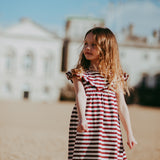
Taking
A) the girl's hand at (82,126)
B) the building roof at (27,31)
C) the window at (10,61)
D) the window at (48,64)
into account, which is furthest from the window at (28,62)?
the girl's hand at (82,126)

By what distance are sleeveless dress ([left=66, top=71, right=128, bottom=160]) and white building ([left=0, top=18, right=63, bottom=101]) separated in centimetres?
4080

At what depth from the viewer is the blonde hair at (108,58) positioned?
2871mm

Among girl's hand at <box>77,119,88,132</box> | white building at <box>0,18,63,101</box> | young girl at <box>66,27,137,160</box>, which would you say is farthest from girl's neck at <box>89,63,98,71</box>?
white building at <box>0,18,63,101</box>

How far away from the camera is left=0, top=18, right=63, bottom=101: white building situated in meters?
43.2

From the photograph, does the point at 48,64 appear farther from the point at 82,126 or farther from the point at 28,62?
the point at 82,126

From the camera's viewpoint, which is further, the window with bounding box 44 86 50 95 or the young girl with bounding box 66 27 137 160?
the window with bounding box 44 86 50 95

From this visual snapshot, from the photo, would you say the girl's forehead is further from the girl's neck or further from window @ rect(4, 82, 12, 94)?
window @ rect(4, 82, 12, 94)

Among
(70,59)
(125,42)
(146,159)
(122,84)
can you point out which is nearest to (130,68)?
(125,42)

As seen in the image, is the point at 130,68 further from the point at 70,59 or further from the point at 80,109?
the point at 80,109

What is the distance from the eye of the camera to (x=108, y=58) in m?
2.92

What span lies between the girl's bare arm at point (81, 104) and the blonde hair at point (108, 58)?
0.41 ft

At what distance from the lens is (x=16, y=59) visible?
44.0 meters

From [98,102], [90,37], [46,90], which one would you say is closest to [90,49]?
[90,37]

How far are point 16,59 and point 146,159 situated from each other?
39011 mm
